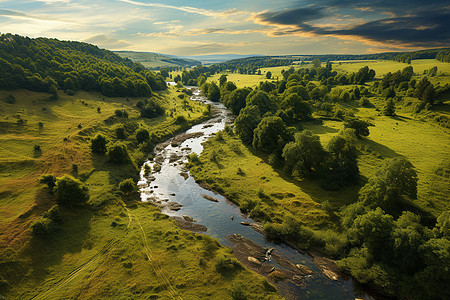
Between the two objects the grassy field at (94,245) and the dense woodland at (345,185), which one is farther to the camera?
the grassy field at (94,245)

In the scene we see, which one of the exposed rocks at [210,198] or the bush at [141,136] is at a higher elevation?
the bush at [141,136]

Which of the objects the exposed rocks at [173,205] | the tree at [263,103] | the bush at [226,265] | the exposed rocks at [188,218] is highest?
the tree at [263,103]

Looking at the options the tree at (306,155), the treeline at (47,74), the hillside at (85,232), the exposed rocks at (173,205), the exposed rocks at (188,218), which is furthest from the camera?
the treeline at (47,74)

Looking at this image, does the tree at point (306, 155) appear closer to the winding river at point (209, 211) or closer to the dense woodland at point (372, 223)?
the dense woodland at point (372, 223)

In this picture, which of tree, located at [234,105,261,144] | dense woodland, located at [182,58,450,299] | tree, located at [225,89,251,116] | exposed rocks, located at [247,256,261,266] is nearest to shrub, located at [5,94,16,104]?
dense woodland, located at [182,58,450,299]

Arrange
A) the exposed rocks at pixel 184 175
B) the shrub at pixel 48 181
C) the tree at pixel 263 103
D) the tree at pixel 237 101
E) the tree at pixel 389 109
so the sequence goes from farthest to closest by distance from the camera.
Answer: the tree at pixel 237 101 < the tree at pixel 263 103 < the tree at pixel 389 109 < the exposed rocks at pixel 184 175 < the shrub at pixel 48 181

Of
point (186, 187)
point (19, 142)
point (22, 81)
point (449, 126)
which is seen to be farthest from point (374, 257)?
point (22, 81)

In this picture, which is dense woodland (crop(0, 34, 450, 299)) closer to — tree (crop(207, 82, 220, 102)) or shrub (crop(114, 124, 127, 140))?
shrub (crop(114, 124, 127, 140))

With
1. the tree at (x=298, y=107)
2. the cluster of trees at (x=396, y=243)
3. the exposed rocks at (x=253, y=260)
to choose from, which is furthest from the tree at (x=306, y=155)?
the tree at (x=298, y=107)
